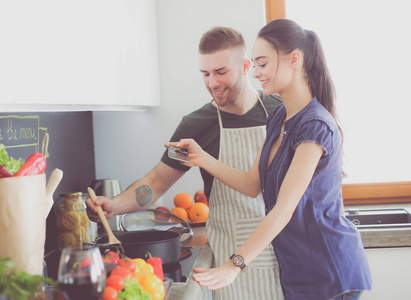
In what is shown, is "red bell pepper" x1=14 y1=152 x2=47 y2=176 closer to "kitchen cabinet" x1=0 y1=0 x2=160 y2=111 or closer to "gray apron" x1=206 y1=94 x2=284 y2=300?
"kitchen cabinet" x1=0 y1=0 x2=160 y2=111

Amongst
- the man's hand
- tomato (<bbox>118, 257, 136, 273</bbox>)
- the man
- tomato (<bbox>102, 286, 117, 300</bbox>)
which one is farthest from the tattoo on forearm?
tomato (<bbox>102, 286, 117, 300</bbox>)

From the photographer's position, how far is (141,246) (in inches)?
61.1

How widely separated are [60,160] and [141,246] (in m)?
0.88

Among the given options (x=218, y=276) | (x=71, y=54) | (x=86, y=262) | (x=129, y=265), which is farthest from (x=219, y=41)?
(x=86, y=262)

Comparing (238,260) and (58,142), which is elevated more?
(58,142)

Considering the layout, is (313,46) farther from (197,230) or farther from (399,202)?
(399,202)

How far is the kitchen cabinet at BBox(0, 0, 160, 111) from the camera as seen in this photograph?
1.13 meters

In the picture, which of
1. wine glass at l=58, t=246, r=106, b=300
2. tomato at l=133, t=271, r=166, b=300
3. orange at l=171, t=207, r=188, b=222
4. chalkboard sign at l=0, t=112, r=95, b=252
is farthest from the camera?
orange at l=171, t=207, r=188, b=222

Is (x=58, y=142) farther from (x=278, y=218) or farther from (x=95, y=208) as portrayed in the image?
(x=278, y=218)

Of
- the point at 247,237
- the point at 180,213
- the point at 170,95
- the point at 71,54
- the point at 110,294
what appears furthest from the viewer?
the point at 170,95

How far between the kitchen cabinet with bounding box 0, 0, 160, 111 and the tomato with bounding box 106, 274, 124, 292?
0.44 m

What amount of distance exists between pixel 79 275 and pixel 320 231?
0.85 m

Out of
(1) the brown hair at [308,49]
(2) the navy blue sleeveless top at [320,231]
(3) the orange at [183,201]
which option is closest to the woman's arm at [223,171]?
(2) the navy blue sleeveless top at [320,231]

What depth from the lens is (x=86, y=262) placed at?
937mm
